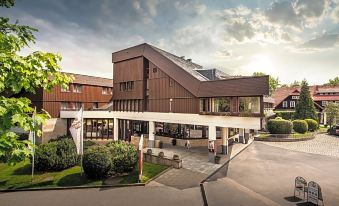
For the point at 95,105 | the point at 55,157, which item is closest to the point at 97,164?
the point at 55,157

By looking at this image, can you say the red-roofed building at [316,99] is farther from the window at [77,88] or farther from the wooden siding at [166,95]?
the window at [77,88]

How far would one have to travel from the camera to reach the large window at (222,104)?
22225 millimetres

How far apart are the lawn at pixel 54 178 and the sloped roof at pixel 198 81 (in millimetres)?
9082

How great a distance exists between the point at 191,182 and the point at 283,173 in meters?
8.38

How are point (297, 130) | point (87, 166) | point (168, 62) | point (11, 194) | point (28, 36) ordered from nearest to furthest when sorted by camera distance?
point (28, 36)
point (11, 194)
point (87, 166)
point (168, 62)
point (297, 130)

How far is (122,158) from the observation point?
62.5ft

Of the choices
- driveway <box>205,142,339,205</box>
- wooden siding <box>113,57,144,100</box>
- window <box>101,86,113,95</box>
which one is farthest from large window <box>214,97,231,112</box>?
window <box>101,86,113,95</box>

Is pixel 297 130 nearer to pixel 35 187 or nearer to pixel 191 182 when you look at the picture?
pixel 191 182

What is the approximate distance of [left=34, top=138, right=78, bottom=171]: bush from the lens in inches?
778

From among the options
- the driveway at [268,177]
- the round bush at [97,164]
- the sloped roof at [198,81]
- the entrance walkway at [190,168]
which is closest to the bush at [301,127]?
the driveway at [268,177]

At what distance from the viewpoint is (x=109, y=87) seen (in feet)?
141

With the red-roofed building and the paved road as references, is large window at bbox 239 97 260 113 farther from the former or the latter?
the red-roofed building

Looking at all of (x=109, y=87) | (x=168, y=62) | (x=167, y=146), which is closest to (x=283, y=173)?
(x=167, y=146)

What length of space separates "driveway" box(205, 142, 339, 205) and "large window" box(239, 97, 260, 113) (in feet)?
17.8
